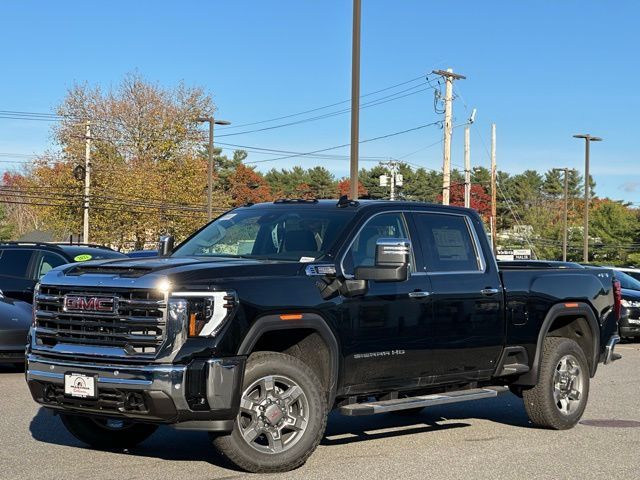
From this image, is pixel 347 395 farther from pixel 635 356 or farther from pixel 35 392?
pixel 635 356

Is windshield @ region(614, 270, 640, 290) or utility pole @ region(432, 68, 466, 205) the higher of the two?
utility pole @ region(432, 68, 466, 205)

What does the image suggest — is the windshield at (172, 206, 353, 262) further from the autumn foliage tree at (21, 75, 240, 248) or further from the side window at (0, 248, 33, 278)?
the autumn foliage tree at (21, 75, 240, 248)

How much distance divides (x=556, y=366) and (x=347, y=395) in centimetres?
273

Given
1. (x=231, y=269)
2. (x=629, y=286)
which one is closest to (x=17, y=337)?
(x=231, y=269)

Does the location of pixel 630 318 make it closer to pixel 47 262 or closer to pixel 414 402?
pixel 47 262

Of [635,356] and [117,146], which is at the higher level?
[117,146]

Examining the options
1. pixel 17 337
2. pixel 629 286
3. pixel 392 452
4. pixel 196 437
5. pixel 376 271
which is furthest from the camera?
pixel 629 286

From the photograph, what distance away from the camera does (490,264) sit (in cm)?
909

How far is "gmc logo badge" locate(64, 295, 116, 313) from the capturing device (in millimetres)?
6930

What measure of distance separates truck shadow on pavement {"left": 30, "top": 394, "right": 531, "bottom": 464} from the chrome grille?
1.25 metres

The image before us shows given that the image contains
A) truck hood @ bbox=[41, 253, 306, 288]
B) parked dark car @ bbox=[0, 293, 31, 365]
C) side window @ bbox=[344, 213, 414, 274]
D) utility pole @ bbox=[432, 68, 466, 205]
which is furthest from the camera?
utility pole @ bbox=[432, 68, 466, 205]

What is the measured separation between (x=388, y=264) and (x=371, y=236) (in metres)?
0.72

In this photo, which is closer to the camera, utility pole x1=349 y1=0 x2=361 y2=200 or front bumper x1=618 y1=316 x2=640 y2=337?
front bumper x1=618 y1=316 x2=640 y2=337

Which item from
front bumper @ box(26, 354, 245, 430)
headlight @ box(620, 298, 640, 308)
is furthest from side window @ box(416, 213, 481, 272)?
headlight @ box(620, 298, 640, 308)
